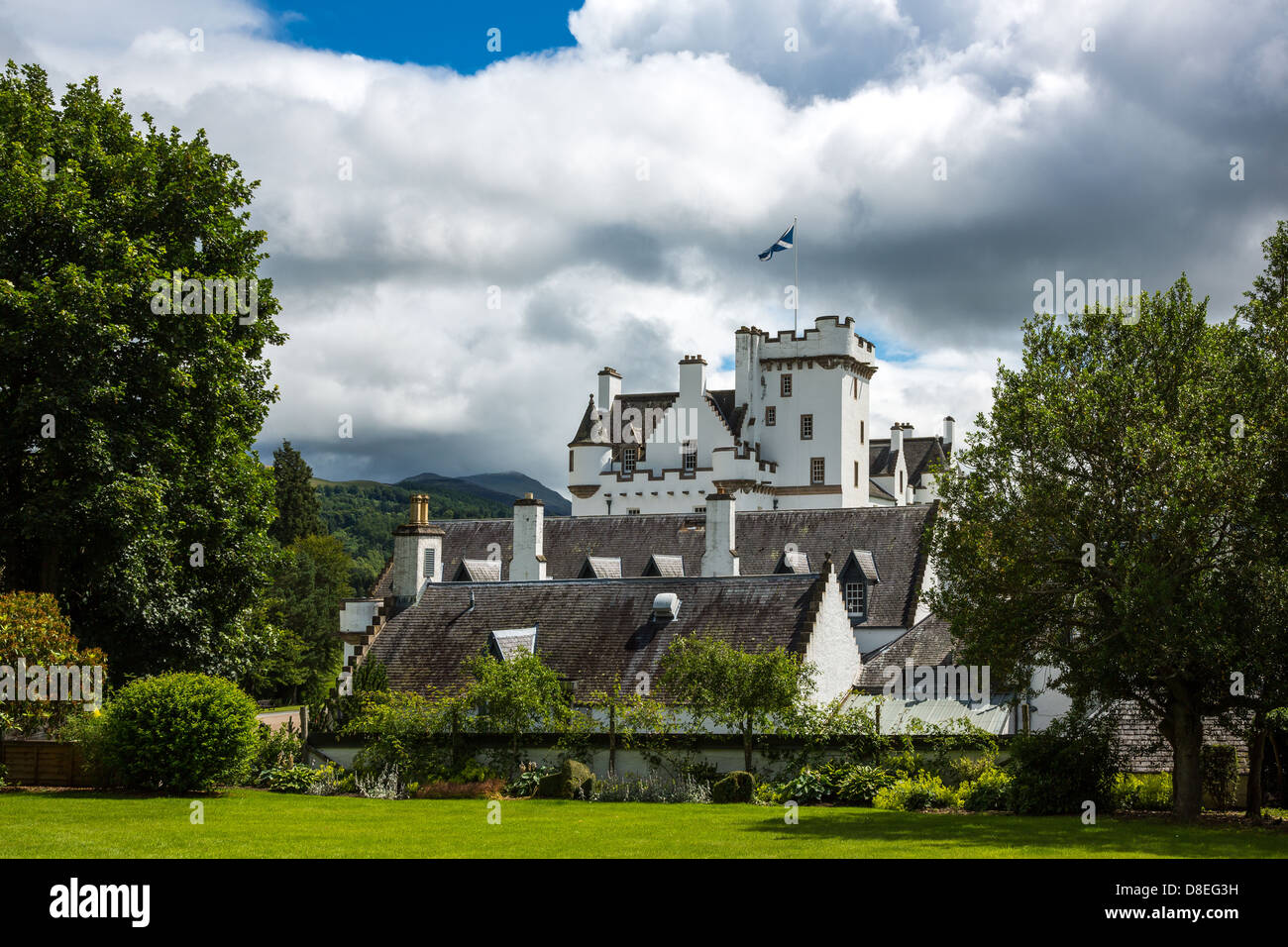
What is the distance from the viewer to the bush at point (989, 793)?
2594cm

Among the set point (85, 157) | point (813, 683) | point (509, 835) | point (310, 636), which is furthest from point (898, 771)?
point (310, 636)

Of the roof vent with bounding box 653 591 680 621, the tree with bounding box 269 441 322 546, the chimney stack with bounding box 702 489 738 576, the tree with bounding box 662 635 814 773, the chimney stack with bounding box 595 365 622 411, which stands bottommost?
the tree with bounding box 662 635 814 773

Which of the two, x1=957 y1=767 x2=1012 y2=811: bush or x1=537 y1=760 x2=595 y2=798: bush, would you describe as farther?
x1=537 y1=760 x2=595 y2=798: bush

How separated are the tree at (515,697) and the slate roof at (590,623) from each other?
2.33 m

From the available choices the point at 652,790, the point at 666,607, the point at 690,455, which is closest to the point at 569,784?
the point at 652,790

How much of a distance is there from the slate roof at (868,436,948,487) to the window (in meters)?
40.1

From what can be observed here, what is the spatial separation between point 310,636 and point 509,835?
203ft

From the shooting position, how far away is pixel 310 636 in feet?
261

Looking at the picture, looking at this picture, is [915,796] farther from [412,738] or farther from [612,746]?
[412,738]

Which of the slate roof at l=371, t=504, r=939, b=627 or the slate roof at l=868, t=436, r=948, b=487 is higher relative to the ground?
the slate roof at l=868, t=436, r=948, b=487

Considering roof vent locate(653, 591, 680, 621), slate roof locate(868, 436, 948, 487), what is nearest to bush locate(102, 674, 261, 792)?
roof vent locate(653, 591, 680, 621)

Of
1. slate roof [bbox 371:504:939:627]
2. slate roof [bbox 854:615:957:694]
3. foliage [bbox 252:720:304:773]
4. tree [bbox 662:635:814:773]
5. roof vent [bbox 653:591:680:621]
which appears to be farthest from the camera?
slate roof [bbox 371:504:939:627]

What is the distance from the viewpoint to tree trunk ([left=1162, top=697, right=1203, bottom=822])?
80.0 ft

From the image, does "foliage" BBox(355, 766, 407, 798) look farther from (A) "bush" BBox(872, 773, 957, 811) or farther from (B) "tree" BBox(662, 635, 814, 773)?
(A) "bush" BBox(872, 773, 957, 811)
